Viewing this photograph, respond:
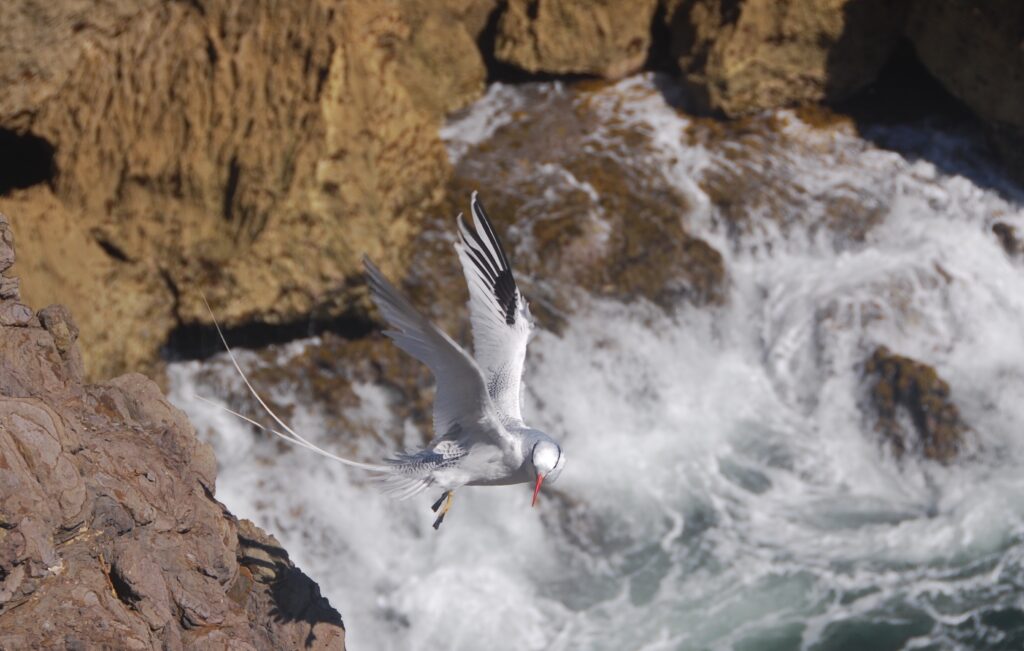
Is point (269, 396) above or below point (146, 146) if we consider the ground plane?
below

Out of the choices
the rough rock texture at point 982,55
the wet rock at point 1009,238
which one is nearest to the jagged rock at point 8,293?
the wet rock at point 1009,238

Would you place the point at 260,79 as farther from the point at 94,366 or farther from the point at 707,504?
the point at 707,504

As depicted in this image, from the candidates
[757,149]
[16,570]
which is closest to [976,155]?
[757,149]

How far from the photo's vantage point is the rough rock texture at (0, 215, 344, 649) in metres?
3.54

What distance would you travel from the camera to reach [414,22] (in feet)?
30.2

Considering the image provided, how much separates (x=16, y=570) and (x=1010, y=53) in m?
7.26

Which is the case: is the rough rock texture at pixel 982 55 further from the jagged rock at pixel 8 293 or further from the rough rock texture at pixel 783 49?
the jagged rock at pixel 8 293

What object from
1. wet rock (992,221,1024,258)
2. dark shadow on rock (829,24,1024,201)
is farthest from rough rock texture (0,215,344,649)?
A: dark shadow on rock (829,24,1024,201)

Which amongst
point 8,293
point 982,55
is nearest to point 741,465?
point 982,55

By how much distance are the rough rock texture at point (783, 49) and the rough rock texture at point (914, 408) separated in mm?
2332

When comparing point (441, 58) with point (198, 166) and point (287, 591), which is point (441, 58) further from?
point (287, 591)

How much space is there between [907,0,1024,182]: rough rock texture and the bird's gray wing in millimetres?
5734

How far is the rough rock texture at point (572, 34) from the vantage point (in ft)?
31.0

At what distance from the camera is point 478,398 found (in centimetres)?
426
